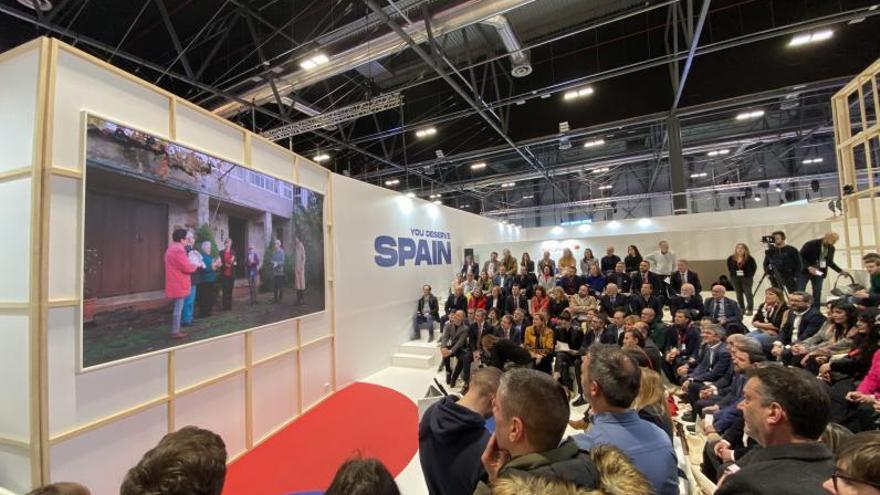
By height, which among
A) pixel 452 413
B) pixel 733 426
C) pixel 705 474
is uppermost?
pixel 452 413

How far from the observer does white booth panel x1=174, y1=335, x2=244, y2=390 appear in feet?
10.4

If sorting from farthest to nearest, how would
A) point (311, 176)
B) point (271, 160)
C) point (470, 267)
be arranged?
point (470, 267) < point (311, 176) < point (271, 160)

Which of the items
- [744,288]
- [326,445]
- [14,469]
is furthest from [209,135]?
[744,288]

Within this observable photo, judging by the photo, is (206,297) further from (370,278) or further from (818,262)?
(818,262)

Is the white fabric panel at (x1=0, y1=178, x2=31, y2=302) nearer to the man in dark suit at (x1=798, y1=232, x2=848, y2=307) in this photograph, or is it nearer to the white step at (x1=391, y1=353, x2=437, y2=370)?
the white step at (x1=391, y1=353, x2=437, y2=370)

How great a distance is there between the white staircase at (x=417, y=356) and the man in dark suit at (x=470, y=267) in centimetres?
275

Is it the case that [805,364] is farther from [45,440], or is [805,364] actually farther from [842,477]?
[45,440]

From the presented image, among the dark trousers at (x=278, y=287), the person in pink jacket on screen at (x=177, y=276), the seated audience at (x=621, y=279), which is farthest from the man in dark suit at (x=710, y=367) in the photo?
the person in pink jacket on screen at (x=177, y=276)

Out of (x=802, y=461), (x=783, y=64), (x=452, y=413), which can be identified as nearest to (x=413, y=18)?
(x=452, y=413)

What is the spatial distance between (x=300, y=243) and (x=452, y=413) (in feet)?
12.7

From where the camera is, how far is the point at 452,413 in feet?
4.52

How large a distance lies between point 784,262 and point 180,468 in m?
8.08

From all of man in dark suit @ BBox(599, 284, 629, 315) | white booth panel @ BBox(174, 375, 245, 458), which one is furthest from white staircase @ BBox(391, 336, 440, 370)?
white booth panel @ BBox(174, 375, 245, 458)

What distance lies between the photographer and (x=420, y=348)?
6.92 m
